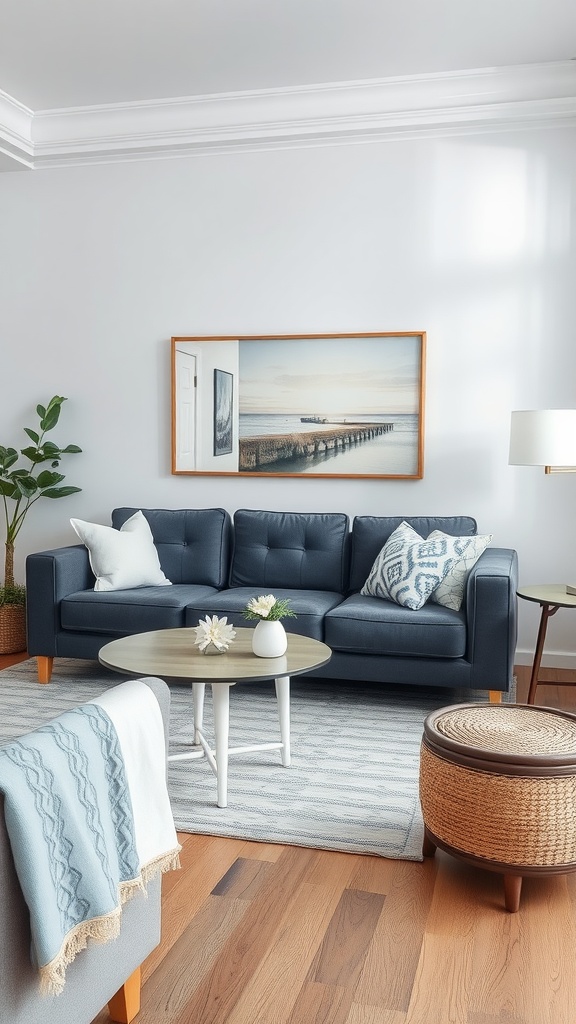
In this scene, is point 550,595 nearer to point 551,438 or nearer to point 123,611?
point 551,438

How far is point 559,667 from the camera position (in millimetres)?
4746

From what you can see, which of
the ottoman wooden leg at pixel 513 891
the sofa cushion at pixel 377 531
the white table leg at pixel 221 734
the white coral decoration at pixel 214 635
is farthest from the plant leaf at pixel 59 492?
the ottoman wooden leg at pixel 513 891

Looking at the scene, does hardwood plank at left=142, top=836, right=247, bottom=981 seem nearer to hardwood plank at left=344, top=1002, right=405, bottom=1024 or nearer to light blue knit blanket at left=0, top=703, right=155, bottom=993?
hardwood plank at left=344, top=1002, right=405, bottom=1024

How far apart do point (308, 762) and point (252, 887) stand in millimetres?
918

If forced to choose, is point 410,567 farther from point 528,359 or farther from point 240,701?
point 528,359

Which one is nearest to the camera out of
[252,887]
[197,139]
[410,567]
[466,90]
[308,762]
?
[252,887]

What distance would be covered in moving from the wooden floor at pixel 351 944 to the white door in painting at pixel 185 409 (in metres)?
2.88

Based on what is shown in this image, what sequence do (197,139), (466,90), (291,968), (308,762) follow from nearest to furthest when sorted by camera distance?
(291,968), (308,762), (466,90), (197,139)

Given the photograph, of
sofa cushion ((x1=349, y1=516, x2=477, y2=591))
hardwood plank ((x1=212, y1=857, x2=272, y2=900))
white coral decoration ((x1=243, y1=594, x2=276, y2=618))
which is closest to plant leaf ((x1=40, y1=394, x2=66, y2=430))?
sofa cushion ((x1=349, y1=516, x2=477, y2=591))

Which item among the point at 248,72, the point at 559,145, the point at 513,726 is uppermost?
the point at 248,72

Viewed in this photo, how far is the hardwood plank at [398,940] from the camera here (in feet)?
6.42

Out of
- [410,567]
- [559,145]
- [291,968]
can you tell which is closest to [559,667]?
[410,567]

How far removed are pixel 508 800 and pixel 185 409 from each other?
3416 mm

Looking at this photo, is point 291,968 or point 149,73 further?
point 149,73
